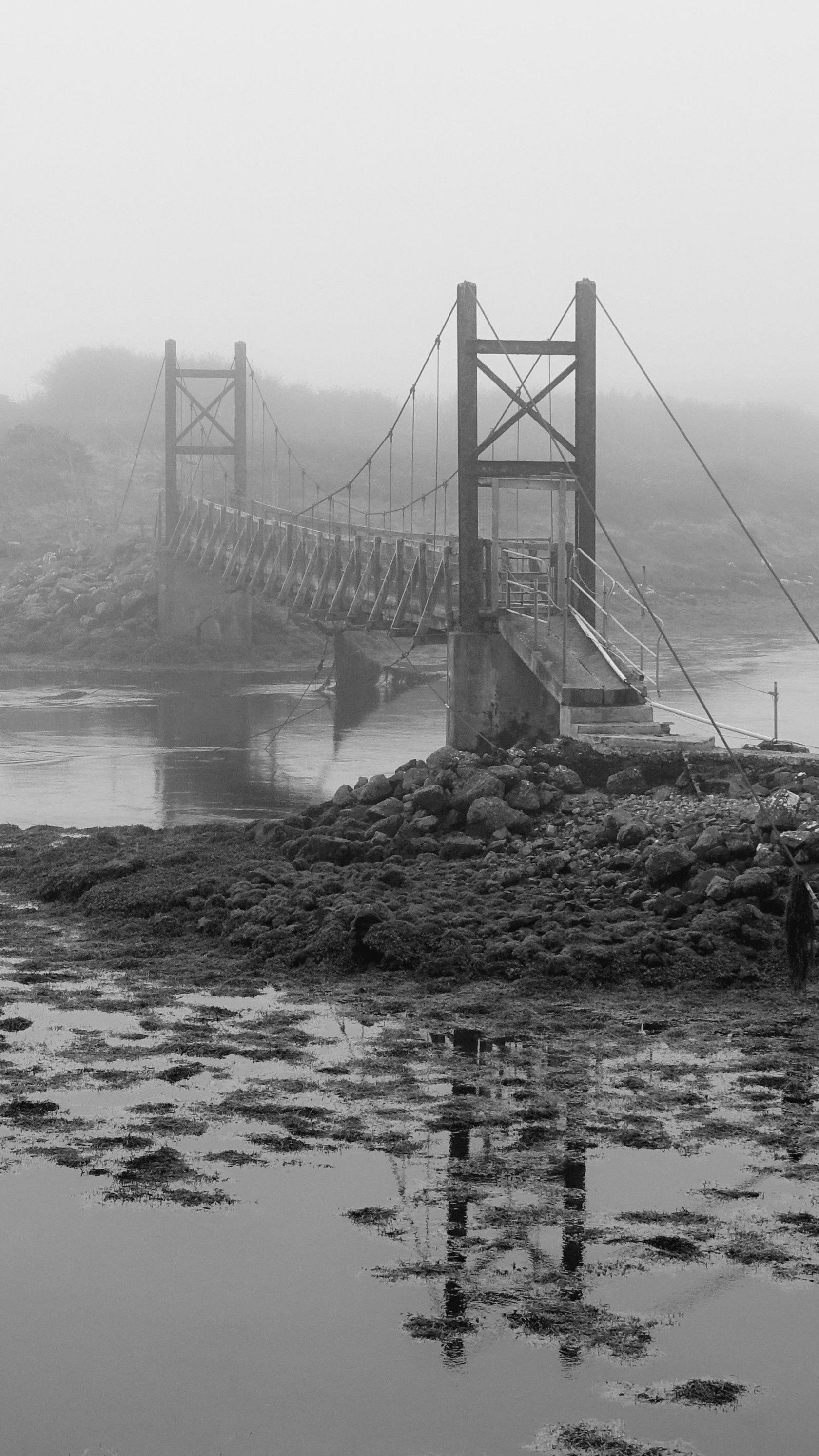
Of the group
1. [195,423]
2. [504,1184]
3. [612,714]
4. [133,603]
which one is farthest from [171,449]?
[504,1184]

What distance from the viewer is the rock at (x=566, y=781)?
13.9 m

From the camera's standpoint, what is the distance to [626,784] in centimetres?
1376

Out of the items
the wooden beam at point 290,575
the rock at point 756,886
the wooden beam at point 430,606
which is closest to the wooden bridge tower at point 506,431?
the wooden beam at point 430,606

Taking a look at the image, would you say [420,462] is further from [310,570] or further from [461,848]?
[461,848]

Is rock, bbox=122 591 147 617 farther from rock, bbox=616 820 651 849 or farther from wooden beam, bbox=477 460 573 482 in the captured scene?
rock, bbox=616 820 651 849

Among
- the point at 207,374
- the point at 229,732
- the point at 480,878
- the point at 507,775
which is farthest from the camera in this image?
the point at 207,374

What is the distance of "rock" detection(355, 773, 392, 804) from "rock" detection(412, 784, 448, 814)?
0.83 m

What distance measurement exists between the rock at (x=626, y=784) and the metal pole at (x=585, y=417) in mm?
4789

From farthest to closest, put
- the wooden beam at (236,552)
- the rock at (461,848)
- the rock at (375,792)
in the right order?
the wooden beam at (236,552), the rock at (375,792), the rock at (461,848)

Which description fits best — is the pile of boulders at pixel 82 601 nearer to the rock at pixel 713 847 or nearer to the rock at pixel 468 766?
the rock at pixel 468 766

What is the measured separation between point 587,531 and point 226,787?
537 cm

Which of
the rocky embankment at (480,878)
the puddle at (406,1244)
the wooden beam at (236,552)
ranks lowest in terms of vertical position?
the puddle at (406,1244)

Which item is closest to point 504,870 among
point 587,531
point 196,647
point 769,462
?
point 587,531

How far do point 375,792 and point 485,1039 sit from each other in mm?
6232
